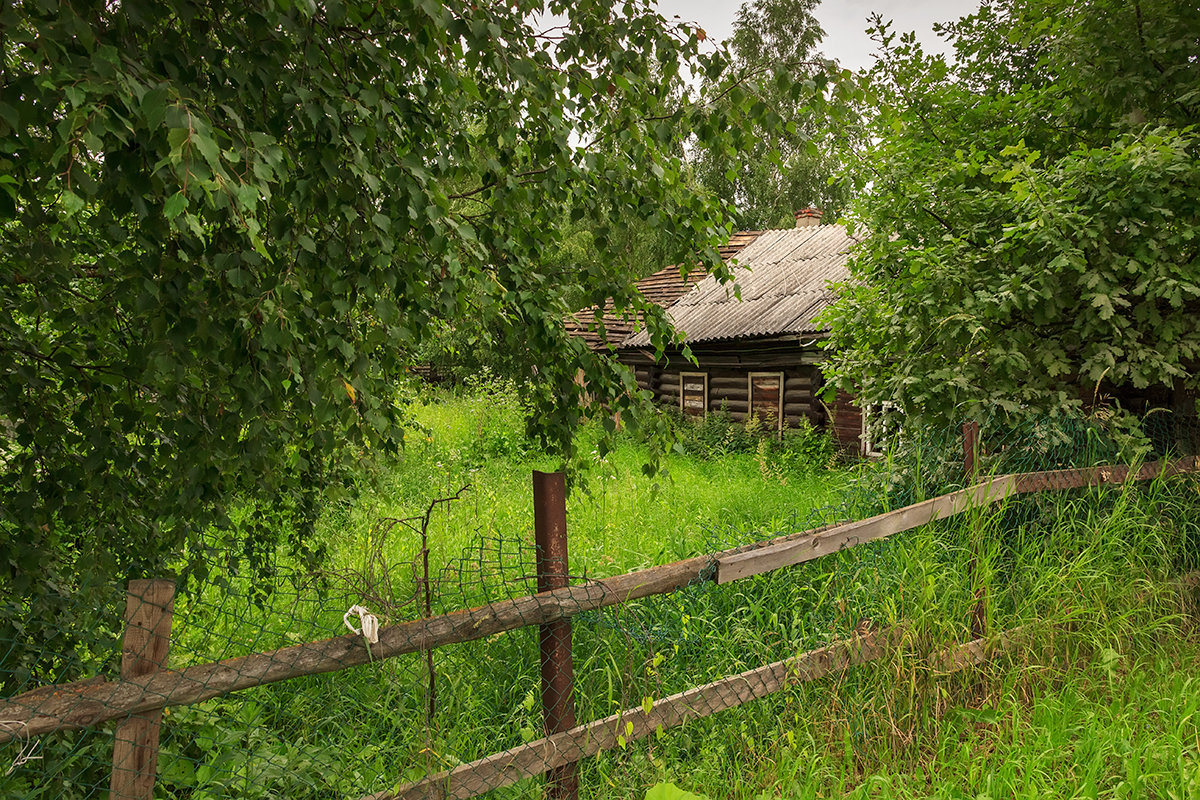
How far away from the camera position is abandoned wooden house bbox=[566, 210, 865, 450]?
12.3 metres

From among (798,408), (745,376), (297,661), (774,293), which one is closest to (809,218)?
(774,293)

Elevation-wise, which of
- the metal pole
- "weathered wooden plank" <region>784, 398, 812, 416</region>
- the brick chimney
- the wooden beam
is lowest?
the wooden beam

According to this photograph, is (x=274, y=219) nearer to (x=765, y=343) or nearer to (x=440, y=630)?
(x=440, y=630)

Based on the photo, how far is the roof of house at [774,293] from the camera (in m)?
12.5

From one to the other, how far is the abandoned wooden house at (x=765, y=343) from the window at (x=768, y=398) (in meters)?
0.02

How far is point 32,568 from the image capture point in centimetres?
240

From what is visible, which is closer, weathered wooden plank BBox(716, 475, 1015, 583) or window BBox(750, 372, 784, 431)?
weathered wooden plank BBox(716, 475, 1015, 583)

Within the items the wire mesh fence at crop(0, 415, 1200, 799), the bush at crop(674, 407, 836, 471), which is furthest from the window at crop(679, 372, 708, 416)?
the wire mesh fence at crop(0, 415, 1200, 799)

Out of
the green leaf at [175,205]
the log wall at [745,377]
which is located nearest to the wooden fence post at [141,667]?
the green leaf at [175,205]

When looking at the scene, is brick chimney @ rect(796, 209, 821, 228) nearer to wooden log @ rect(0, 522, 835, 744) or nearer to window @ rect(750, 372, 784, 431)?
window @ rect(750, 372, 784, 431)

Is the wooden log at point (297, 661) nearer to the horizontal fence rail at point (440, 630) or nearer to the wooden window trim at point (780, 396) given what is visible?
the horizontal fence rail at point (440, 630)

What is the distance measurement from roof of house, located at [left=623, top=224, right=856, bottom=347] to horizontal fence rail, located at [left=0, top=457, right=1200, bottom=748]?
26.3ft

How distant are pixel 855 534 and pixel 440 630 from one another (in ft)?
6.38

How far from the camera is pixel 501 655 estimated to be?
3803 mm
